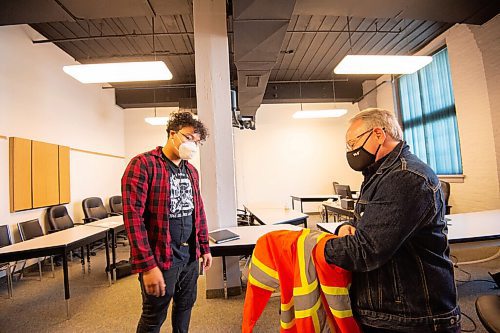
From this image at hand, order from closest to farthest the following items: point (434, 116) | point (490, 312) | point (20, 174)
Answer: point (490, 312)
point (20, 174)
point (434, 116)

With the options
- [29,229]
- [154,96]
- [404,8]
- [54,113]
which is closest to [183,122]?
[404,8]

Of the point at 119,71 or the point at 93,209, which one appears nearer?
the point at 119,71

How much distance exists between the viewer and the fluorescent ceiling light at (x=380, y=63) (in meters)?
3.18

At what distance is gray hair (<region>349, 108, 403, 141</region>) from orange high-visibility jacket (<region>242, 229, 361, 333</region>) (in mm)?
450

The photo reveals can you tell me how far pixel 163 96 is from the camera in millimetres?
6672

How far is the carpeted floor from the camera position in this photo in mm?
2318

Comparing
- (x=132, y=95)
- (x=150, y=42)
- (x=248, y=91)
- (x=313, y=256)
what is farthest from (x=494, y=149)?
A: (x=132, y=95)

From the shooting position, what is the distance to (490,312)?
1.13 metres

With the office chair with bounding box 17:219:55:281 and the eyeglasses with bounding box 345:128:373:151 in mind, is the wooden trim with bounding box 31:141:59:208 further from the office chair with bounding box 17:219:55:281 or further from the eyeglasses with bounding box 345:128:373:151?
the eyeglasses with bounding box 345:128:373:151

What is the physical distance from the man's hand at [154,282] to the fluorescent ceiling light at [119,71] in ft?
7.60

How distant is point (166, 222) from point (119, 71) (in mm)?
2369

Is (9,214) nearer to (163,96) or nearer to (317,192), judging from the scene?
(163,96)

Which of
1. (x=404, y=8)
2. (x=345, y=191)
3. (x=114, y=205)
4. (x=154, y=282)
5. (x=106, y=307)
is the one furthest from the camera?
(x=114, y=205)

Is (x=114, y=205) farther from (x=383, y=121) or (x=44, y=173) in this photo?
(x=383, y=121)
